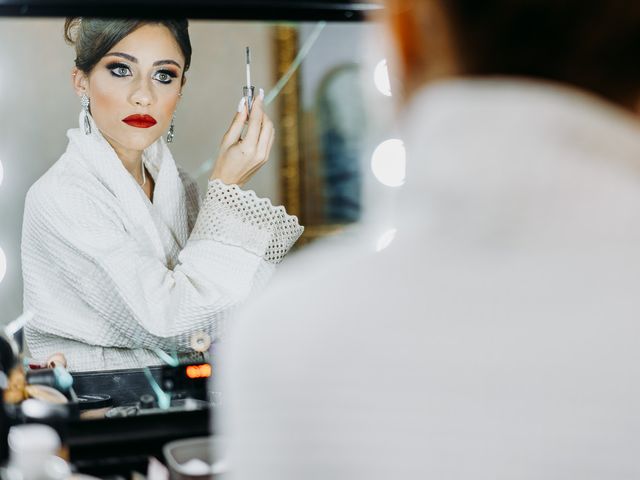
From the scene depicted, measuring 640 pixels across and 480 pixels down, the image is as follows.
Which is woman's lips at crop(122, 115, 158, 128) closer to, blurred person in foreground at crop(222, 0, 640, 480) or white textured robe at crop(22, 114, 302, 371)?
white textured robe at crop(22, 114, 302, 371)

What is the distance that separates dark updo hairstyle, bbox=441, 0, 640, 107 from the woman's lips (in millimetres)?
735

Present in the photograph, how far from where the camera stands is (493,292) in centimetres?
30

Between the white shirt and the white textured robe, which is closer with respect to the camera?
the white shirt

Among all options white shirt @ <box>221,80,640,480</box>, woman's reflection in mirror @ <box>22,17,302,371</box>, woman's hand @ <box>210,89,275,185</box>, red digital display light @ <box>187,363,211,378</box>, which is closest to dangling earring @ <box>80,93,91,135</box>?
woman's reflection in mirror @ <box>22,17,302,371</box>

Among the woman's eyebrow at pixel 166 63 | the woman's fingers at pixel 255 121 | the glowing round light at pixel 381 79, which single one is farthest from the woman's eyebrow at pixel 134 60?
the glowing round light at pixel 381 79

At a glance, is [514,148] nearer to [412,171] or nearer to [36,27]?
[412,171]

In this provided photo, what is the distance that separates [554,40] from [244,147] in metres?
0.75

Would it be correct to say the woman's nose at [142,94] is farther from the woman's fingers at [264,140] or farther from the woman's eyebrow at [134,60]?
the woman's fingers at [264,140]

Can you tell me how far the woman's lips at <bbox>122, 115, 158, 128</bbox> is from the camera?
0.99m

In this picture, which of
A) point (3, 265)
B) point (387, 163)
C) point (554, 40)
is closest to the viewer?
point (554, 40)

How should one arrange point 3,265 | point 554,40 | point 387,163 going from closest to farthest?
point 554,40 → point 3,265 → point 387,163

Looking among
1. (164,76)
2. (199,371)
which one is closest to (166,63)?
(164,76)

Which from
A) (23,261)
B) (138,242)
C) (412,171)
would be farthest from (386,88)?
(412,171)

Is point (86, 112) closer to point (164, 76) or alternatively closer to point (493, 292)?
point (164, 76)
